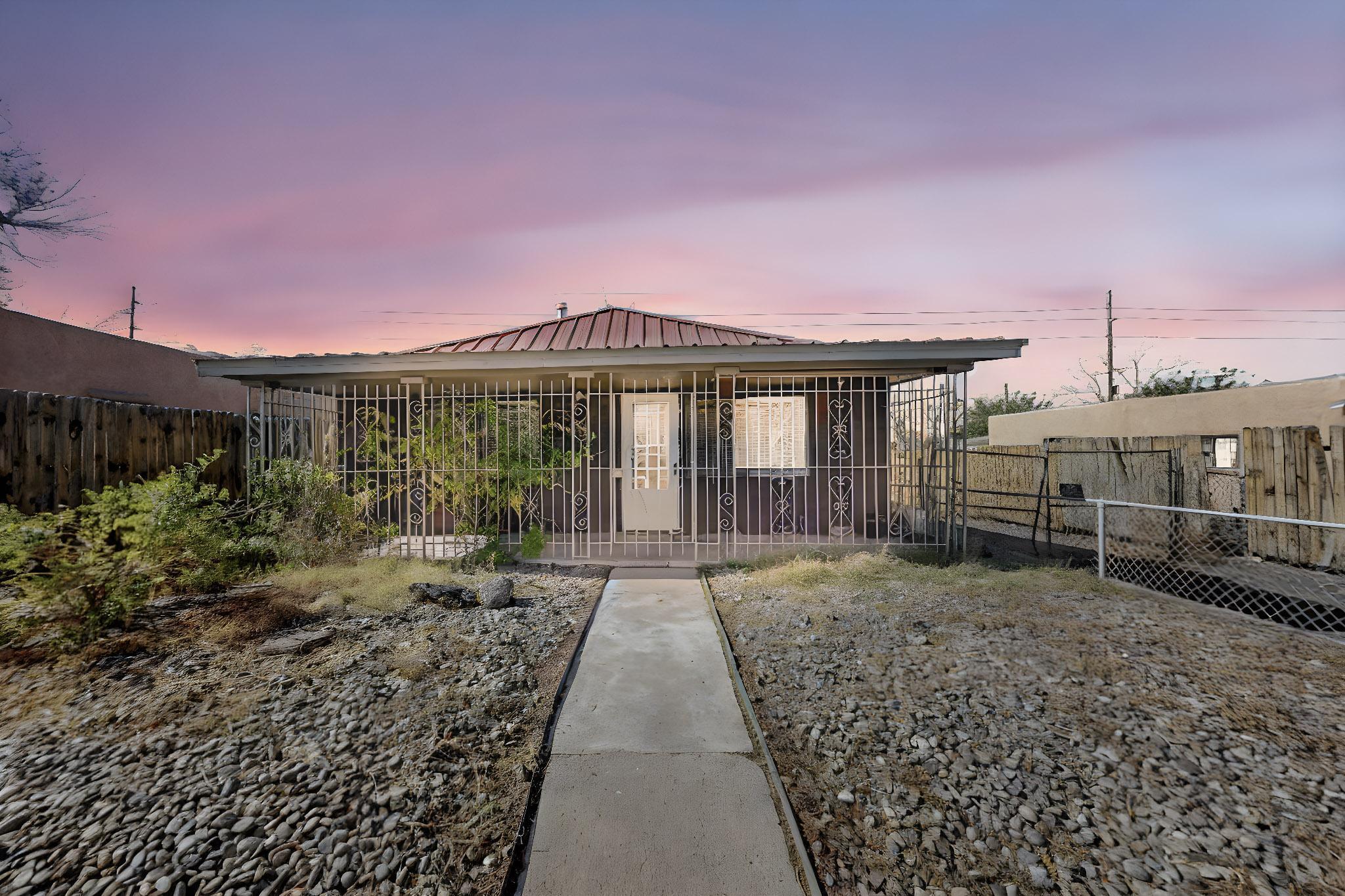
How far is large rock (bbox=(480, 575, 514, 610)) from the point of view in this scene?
4816mm

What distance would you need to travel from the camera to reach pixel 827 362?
23.1 feet

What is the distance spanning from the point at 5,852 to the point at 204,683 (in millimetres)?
1347

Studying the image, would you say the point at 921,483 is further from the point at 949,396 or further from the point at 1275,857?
the point at 1275,857

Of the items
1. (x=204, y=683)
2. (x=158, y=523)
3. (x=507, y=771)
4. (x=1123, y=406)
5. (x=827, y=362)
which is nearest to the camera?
(x=507, y=771)

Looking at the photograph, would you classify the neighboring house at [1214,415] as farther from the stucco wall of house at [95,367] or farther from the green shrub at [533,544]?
the stucco wall of house at [95,367]

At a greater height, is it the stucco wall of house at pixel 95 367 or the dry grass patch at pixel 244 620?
the stucco wall of house at pixel 95 367

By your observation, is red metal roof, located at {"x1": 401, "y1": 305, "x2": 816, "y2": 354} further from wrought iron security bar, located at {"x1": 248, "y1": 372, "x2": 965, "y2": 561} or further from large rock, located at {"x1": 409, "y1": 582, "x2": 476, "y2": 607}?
large rock, located at {"x1": 409, "y1": 582, "x2": 476, "y2": 607}

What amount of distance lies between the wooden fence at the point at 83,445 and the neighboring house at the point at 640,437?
0.71 metres

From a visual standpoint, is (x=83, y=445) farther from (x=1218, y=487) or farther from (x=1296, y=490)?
(x=1218, y=487)

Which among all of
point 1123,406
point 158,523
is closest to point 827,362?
point 158,523

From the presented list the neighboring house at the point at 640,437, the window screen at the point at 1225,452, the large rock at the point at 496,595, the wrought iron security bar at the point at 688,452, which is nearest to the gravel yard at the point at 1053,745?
the large rock at the point at 496,595

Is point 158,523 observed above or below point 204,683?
above

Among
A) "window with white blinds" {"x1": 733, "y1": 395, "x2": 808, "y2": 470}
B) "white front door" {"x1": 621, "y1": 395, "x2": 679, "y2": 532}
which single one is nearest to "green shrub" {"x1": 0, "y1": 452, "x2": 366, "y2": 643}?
"white front door" {"x1": 621, "y1": 395, "x2": 679, "y2": 532}

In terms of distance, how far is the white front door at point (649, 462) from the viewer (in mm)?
8336
